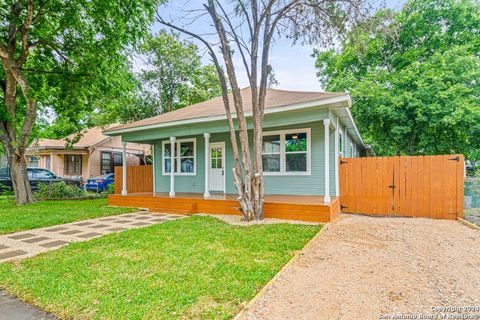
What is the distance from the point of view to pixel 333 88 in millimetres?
15695

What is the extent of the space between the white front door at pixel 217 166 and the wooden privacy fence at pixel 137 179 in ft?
11.2

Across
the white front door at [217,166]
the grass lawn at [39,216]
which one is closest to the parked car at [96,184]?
the grass lawn at [39,216]

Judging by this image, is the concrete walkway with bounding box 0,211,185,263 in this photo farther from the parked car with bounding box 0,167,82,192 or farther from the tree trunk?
the parked car with bounding box 0,167,82,192

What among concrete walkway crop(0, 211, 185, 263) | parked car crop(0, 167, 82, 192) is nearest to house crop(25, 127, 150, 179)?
parked car crop(0, 167, 82, 192)

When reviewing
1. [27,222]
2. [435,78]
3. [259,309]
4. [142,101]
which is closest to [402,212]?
[259,309]

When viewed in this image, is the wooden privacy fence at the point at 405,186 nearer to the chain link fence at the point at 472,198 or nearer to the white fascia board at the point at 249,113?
the chain link fence at the point at 472,198

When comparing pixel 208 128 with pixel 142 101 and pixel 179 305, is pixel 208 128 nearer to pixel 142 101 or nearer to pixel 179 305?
pixel 179 305

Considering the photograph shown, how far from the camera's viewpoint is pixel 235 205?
7.57 metres

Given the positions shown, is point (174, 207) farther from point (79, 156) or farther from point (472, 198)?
point (79, 156)

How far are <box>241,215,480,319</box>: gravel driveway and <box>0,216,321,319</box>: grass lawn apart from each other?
32 cm

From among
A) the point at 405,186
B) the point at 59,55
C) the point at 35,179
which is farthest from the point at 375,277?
the point at 35,179

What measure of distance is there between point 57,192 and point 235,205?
880 centimetres

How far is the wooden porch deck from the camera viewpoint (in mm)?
6504

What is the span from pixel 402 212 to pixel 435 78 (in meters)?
8.04
